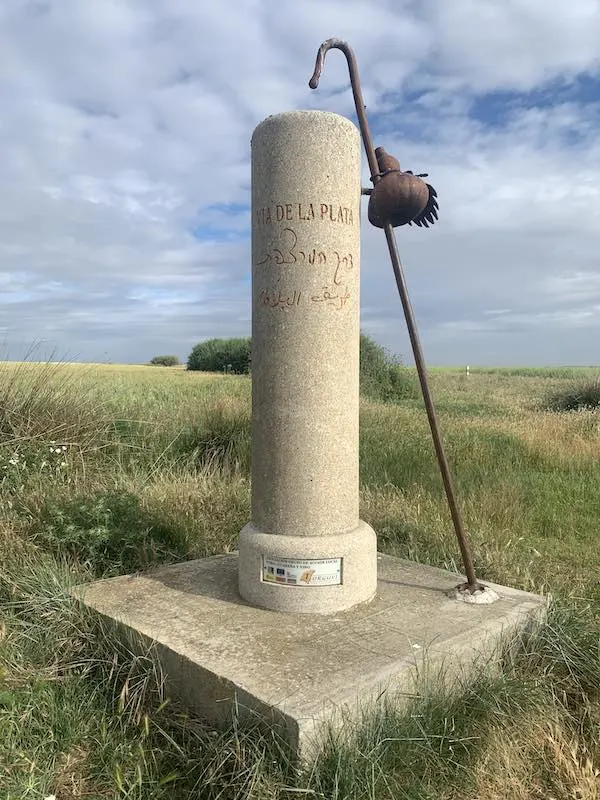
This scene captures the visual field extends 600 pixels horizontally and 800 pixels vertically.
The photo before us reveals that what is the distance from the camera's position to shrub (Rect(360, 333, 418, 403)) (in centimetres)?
2055

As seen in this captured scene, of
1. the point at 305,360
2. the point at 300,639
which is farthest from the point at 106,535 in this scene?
the point at 305,360

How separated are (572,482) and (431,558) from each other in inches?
133

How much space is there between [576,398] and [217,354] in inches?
828

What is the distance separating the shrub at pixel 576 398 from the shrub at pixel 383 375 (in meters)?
4.37

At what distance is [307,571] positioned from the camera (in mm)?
3303

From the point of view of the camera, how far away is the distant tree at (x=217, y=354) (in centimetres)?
3346

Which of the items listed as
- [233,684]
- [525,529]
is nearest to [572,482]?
[525,529]

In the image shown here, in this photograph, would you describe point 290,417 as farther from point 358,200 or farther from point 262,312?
point 358,200

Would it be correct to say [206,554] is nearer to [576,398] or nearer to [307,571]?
[307,571]

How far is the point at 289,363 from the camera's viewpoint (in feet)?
10.9

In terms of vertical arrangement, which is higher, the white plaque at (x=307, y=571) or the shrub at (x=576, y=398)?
the shrub at (x=576, y=398)

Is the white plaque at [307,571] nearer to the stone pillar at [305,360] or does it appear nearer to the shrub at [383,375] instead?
the stone pillar at [305,360]

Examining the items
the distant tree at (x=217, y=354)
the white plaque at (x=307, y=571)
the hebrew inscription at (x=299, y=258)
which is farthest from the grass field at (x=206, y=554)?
the distant tree at (x=217, y=354)

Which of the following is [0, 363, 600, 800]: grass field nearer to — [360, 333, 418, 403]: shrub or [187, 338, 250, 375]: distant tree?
[360, 333, 418, 403]: shrub
